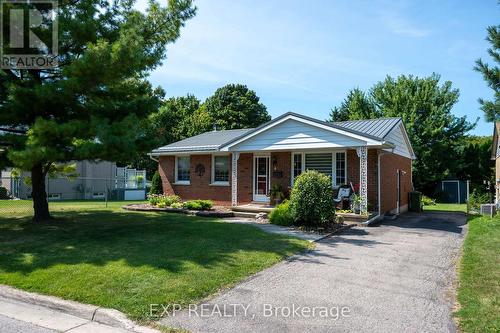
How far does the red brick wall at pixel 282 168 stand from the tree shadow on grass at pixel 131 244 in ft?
17.8

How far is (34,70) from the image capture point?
10.7m

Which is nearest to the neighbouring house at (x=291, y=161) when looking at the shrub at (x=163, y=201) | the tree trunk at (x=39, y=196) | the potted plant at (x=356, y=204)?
the potted plant at (x=356, y=204)

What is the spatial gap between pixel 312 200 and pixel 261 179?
6246 mm

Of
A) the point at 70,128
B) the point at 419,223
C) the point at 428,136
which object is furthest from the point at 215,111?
the point at 70,128

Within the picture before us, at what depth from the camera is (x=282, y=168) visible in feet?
55.1

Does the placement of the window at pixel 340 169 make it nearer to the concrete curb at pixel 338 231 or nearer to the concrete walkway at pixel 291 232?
the concrete curb at pixel 338 231

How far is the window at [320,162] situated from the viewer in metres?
15.7

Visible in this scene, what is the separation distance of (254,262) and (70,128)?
5.28m

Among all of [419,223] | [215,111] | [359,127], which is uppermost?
[215,111]

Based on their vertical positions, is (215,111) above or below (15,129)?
above

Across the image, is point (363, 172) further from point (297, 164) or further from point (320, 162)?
point (297, 164)

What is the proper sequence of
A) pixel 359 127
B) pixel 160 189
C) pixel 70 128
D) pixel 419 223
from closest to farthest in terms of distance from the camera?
pixel 70 128 → pixel 419 223 → pixel 359 127 → pixel 160 189

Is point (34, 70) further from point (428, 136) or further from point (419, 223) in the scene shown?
point (428, 136)

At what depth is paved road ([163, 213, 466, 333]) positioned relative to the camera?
4617mm
